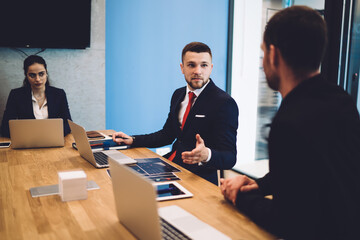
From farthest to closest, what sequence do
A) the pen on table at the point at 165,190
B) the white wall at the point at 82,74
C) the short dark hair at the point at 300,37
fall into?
the white wall at the point at 82,74 → the pen on table at the point at 165,190 → the short dark hair at the point at 300,37

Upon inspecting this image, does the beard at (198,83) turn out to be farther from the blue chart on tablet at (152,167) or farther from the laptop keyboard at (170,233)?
the laptop keyboard at (170,233)

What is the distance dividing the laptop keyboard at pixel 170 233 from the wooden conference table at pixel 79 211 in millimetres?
119

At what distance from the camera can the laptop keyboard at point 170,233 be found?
1098 millimetres

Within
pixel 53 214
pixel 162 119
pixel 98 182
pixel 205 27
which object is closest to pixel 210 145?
pixel 98 182

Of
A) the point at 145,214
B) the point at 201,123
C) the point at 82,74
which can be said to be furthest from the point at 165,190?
the point at 82,74

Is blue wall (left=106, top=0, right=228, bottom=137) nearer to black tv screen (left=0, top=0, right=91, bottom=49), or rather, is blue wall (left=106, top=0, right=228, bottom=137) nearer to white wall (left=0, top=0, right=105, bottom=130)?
white wall (left=0, top=0, right=105, bottom=130)

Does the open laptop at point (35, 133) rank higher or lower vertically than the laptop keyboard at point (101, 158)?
higher

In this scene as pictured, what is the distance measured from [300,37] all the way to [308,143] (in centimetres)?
36

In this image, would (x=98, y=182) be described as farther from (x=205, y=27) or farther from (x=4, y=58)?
(x=205, y=27)

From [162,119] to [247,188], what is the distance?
310 centimetres

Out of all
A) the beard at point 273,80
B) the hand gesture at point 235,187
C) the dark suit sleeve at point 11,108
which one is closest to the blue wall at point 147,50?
the dark suit sleeve at point 11,108

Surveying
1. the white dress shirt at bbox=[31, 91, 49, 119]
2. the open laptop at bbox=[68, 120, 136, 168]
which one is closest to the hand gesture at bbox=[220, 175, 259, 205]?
the open laptop at bbox=[68, 120, 136, 168]

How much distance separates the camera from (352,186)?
103 centimetres

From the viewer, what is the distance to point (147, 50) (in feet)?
14.0
